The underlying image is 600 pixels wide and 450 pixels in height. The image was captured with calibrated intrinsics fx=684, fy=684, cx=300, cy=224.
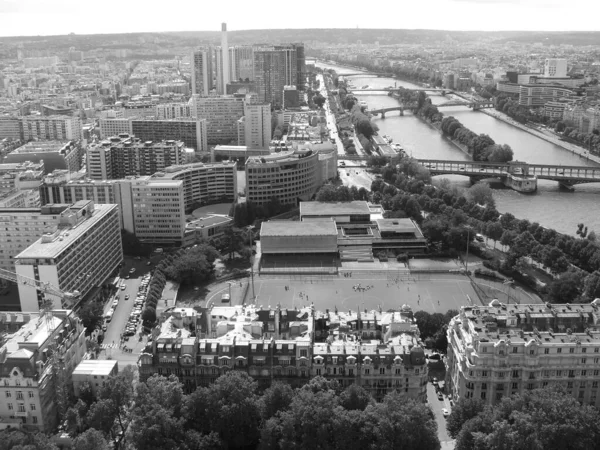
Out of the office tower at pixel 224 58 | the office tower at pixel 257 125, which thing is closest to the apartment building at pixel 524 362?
the office tower at pixel 257 125

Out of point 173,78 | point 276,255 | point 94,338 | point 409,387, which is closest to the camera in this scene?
point 409,387

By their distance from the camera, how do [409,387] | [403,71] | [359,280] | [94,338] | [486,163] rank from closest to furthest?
[409,387]
[94,338]
[359,280]
[486,163]
[403,71]

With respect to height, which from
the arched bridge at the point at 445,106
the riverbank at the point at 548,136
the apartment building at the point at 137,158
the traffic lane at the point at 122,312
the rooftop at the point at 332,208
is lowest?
the traffic lane at the point at 122,312

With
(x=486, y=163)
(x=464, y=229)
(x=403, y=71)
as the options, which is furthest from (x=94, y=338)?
(x=403, y=71)

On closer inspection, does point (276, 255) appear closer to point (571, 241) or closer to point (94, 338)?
point (94, 338)

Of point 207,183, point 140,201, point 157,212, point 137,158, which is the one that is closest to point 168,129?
point 137,158

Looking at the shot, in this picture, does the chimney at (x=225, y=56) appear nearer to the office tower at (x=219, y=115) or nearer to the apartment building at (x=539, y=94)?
the office tower at (x=219, y=115)

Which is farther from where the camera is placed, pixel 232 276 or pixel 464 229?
pixel 464 229
